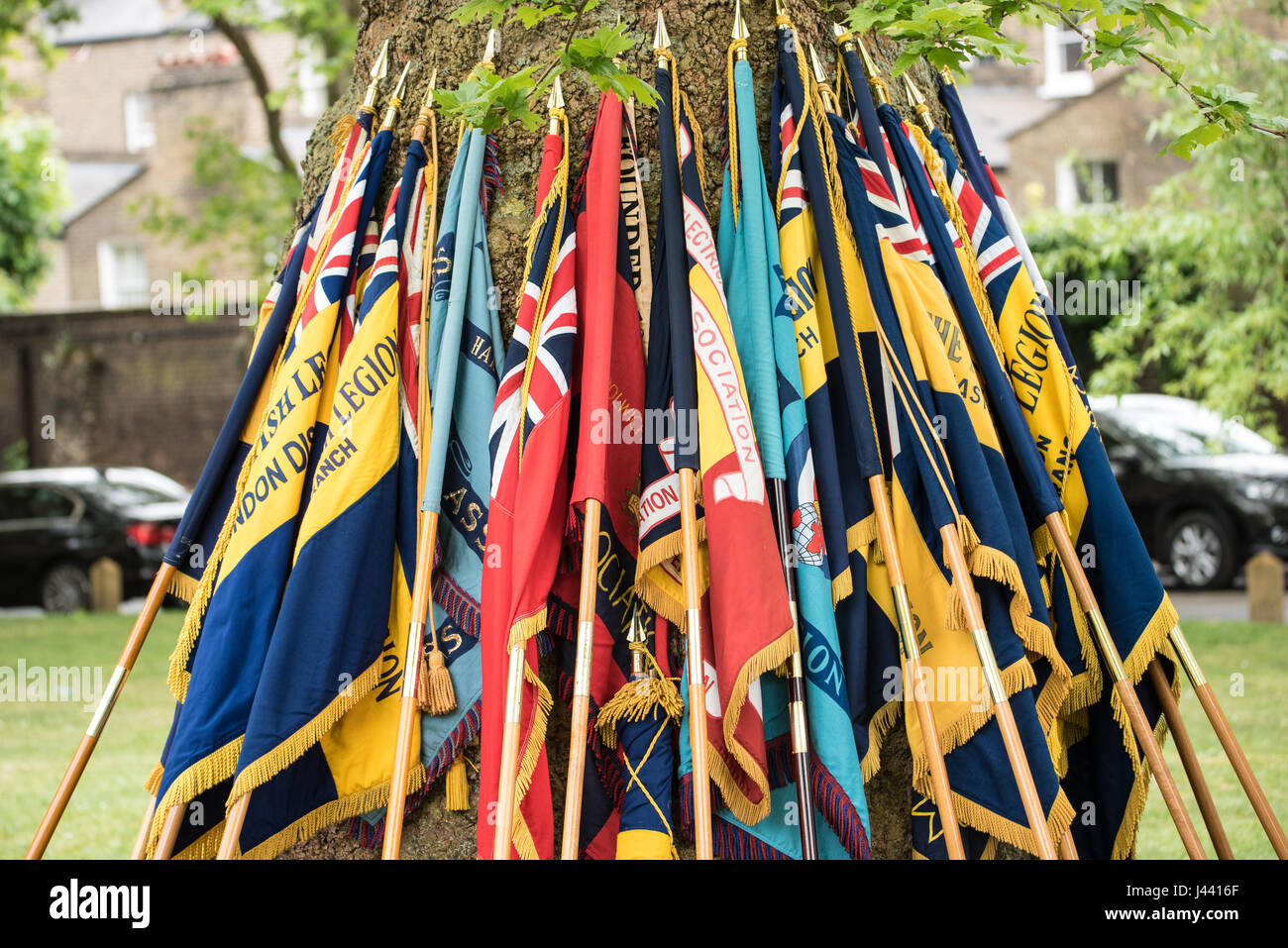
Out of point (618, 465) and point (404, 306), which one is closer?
point (618, 465)

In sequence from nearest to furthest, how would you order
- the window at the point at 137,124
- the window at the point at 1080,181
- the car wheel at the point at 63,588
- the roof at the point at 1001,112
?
the car wheel at the point at 63,588 → the window at the point at 1080,181 → the roof at the point at 1001,112 → the window at the point at 137,124

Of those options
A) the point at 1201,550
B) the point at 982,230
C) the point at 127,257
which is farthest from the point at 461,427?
the point at 127,257

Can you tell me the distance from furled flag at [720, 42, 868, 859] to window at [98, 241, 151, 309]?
77.9ft

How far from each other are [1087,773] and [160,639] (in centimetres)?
Result: 887

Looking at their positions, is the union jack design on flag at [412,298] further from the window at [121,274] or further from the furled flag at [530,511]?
the window at [121,274]

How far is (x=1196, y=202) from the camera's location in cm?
1139

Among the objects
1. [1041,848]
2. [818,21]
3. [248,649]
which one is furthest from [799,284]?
[248,649]

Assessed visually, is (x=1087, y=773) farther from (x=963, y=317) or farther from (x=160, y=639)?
(x=160, y=639)

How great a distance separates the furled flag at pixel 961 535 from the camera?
2596 mm

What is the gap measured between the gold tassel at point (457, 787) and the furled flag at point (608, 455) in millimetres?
283

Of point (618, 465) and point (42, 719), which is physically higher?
point (618, 465)

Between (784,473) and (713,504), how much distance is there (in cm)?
20

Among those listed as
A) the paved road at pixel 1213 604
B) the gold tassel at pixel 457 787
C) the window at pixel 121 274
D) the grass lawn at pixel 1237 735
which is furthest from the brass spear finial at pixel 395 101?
the window at pixel 121 274

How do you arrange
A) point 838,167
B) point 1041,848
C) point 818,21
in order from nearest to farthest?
1. point 1041,848
2. point 838,167
3. point 818,21
